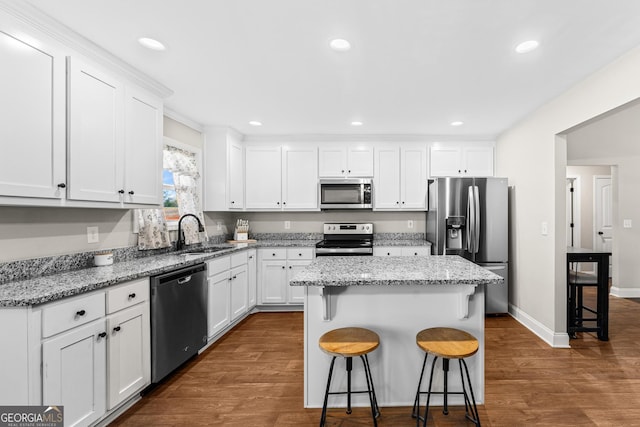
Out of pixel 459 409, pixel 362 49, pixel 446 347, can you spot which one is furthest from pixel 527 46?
pixel 459 409

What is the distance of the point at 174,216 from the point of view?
344 centimetres

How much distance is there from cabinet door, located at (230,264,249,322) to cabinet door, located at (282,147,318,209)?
131 centimetres

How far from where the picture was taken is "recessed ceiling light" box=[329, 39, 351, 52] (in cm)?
202

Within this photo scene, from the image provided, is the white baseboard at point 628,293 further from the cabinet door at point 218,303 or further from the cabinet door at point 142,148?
the cabinet door at point 142,148

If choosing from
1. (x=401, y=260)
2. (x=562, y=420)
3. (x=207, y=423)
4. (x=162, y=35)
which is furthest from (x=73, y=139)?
(x=562, y=420)

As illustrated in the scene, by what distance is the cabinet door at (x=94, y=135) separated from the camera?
1934mm

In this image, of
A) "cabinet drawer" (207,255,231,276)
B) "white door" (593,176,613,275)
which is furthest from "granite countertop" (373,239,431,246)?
"white door" (593,176,613,275)

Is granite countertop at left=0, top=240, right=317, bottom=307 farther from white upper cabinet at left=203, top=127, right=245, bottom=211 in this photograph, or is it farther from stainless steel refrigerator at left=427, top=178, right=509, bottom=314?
stainless steel refrigerator at left=427, top=178, right=509, bottom=314

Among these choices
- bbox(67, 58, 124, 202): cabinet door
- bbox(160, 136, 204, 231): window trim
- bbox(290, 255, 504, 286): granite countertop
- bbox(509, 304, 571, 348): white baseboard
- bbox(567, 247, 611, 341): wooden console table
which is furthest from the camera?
bbox(160, 136, 204, 231): window trim

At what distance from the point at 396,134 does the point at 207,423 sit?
3951 mm

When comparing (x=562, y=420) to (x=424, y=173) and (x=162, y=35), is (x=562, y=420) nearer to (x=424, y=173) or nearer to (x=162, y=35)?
(x=424, y=173)

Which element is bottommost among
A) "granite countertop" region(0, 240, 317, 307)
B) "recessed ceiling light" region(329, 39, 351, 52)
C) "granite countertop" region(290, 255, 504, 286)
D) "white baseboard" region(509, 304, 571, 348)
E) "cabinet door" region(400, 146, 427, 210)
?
"white baseboard" region(509, 304, 571, 348)

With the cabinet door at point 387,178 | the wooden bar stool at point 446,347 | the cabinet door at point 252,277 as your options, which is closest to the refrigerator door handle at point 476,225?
the cabinet door at point 387,178

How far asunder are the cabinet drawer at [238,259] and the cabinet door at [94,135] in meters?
1.48
